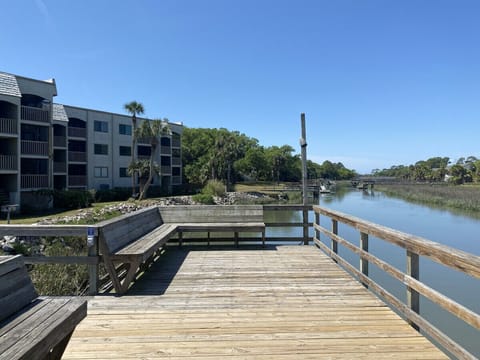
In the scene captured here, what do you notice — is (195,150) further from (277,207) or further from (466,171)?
(466,171)

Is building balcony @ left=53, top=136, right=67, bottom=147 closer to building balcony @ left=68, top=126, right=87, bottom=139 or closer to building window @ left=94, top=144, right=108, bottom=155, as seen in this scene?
building balcony @ left=68, top=126, right=87, bottom=139

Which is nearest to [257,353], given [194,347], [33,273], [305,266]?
[194,347]

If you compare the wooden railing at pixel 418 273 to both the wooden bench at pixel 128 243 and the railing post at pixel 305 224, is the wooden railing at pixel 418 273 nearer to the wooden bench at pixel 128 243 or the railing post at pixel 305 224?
the railing post at pixel 305 224

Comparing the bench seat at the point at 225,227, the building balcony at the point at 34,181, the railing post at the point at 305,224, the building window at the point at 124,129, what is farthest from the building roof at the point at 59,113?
the railing post at the point at 305,224

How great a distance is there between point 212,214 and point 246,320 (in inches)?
171

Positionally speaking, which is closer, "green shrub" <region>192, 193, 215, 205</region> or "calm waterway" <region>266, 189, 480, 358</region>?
"calm waterway" <region>266, 189, 480, 358</region>

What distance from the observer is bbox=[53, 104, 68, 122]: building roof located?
23567 millimetres

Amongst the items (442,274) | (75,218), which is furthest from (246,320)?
(75,218)

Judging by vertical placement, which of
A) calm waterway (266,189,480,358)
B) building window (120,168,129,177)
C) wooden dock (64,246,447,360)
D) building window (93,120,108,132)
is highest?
building window (93,120,108,132)

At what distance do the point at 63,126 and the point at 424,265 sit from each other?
23775 millimetres

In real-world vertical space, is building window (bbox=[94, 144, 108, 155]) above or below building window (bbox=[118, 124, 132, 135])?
below

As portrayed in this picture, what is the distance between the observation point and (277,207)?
23.6 ft

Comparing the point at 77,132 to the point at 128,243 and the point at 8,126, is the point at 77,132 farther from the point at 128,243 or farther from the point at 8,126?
the point at 128,243

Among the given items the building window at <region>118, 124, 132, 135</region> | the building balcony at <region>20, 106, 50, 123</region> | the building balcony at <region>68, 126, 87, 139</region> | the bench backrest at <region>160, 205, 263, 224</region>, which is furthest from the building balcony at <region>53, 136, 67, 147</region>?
the bench backrest at <region>160, 205, 263, 224</region>
